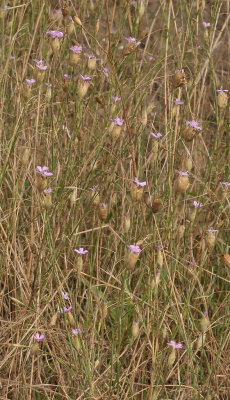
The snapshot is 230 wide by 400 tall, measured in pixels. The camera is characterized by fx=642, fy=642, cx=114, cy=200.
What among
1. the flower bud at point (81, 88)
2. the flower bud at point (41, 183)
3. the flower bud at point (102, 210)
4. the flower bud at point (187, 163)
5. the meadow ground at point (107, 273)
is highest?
the flower bud at point (81, 88)

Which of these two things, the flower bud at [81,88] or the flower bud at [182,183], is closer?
the flower bud at [182,183]

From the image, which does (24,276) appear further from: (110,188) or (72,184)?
(110,188)

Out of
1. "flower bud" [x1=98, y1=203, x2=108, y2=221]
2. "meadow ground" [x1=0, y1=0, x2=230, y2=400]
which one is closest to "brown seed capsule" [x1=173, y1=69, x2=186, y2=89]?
"meadow ground" [x1=0, y1=0, x2=230, y2=400]

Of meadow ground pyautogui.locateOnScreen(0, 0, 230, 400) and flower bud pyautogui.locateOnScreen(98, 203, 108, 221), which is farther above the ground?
flower bud pyautogui.locateOnScreen(98, 203, 108, 221)

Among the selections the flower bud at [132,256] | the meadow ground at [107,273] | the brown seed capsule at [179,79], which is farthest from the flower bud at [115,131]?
the flower bud at [132,256]

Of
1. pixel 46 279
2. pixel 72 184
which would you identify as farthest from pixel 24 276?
pixel 72 184

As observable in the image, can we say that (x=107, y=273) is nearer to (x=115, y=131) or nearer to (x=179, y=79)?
(x=115, y=131)

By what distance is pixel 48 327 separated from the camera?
102cm

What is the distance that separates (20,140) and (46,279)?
459 mm

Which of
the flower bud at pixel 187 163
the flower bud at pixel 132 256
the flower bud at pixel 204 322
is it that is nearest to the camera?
the flower bud at pixel 132 256

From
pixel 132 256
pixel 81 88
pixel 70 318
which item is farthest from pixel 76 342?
pixel 81 88

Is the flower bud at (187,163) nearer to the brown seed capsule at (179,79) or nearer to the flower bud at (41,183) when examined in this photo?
the brown seed capsule at (179,79)

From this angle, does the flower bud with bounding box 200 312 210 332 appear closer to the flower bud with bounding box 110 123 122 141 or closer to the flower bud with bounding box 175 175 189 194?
the flower bud with bounding box 175 175 189 194

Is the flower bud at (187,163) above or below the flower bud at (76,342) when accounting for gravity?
above
